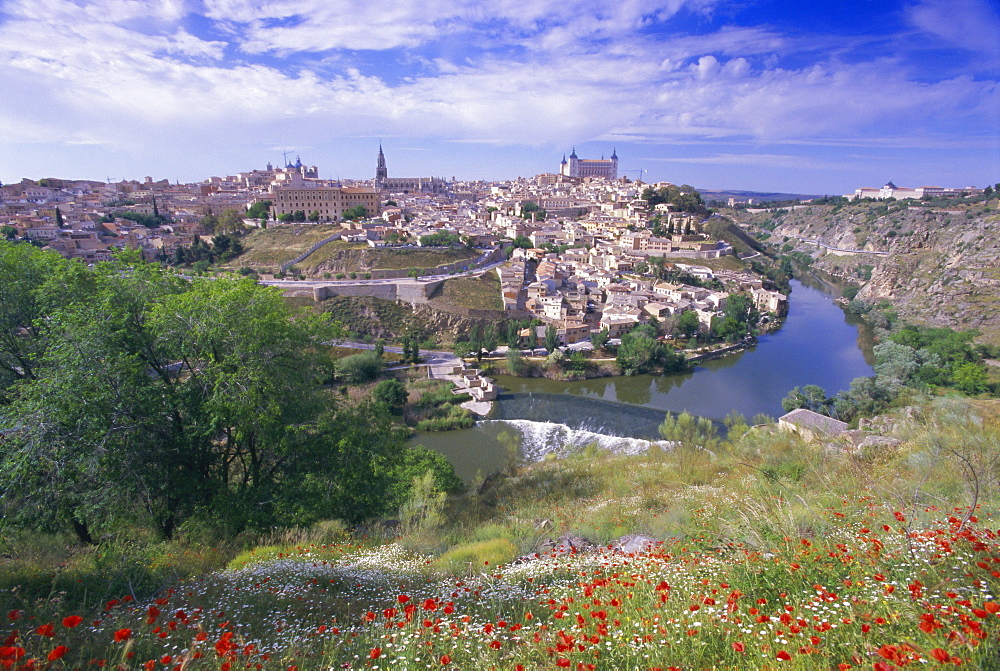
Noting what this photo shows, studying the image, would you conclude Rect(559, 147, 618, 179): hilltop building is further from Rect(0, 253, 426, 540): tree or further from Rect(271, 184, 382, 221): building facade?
Rect(0, 253, 426, 540): tree

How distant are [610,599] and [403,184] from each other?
70.6 m

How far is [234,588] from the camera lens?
270 centimetres

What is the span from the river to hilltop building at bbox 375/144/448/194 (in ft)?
169

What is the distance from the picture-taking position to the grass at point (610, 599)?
1.63 m

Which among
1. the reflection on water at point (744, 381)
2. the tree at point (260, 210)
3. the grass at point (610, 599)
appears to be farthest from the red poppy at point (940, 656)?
the tree at point (260, 210)

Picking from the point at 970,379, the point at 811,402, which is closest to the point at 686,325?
the point at 811,402

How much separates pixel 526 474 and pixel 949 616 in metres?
7.31

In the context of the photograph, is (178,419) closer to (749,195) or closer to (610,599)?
(610,599)

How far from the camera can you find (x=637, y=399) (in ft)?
Answer: 58.2

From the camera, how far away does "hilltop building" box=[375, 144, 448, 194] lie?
64.7m

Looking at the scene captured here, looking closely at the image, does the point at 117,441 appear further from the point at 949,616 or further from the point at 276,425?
the point at 949,616

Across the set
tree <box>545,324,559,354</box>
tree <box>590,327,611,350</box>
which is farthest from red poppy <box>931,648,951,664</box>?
tree <box>590,327,611,350</box>

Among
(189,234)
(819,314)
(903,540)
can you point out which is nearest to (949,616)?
(903,540)

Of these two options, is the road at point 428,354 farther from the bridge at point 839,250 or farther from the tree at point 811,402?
the bridge at point 839,250
